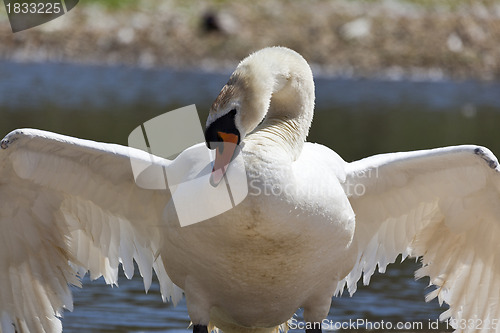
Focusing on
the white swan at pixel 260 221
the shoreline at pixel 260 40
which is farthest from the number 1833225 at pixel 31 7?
the white swan at pixel 260 221

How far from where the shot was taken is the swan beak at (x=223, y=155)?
20.7ft

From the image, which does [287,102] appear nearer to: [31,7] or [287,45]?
[287,45]

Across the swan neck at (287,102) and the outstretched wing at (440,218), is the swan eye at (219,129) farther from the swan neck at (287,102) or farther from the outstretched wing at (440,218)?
the outstretched wing at (440,218)

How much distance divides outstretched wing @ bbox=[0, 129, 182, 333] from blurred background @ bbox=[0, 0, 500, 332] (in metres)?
15.1

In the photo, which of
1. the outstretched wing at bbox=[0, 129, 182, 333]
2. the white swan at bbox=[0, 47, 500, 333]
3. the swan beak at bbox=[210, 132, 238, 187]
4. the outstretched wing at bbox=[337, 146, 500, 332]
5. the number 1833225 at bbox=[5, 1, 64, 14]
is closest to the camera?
the swan beak at bbox=[210, 132, 238, 187]

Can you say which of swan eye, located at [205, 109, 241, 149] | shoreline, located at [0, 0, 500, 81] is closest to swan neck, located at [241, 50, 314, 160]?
swan eye, located at [205, 109, 241, 149]

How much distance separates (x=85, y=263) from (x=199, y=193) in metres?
1.97

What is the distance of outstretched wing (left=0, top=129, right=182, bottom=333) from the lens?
7.16m

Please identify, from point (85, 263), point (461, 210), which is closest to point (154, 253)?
point (85, 263)

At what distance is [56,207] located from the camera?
7641 mm

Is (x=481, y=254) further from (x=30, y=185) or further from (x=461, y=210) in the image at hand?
(x=30, y=185)

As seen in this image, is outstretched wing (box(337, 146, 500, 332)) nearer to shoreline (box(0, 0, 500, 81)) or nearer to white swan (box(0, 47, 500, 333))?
white swan (box(0, 47, 500, 333))

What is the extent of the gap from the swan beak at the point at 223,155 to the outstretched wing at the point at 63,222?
3.37 feet

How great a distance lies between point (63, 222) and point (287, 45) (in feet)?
127
